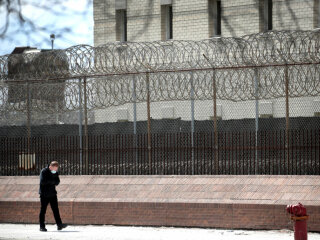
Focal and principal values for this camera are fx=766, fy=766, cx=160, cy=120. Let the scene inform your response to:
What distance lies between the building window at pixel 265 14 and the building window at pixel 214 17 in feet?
6.50

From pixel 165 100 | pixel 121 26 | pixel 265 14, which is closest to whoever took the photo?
pixel 165 100

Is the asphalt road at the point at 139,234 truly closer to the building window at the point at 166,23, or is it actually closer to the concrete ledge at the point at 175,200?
the concrete ledge at the point at 175,200

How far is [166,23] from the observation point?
31.0 m

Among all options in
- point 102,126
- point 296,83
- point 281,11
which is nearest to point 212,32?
point 281,11

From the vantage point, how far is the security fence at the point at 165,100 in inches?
618

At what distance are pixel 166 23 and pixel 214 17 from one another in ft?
7.72

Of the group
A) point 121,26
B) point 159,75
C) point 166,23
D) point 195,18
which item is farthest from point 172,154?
point 121,26

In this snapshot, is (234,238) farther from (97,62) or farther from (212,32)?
Answer: (212,32)

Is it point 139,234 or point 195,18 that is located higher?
point 195,18

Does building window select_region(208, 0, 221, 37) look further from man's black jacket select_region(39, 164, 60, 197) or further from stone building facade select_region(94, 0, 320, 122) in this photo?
man's black jacket select_region(39, 164, 60, 197)

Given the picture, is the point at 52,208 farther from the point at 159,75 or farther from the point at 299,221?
the point at 299,221

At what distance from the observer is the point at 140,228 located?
15.5m

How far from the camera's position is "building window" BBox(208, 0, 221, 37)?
2952 cm

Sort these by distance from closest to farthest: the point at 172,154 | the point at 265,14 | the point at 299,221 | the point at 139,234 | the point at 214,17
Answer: the point at 299,221 → the point at 139,234 → the point at 172,154 → the point at 265,14 → the point at 214,17
